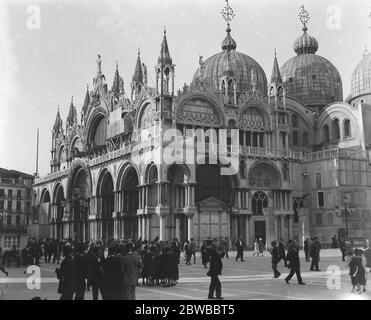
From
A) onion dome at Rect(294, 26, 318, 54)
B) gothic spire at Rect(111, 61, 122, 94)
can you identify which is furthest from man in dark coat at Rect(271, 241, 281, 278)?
onion dome at Rect(294, 26, 318, 54)

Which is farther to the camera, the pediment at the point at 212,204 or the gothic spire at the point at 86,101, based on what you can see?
the gothic spire at the point at 86,101

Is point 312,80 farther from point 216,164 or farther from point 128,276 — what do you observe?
point 128,276

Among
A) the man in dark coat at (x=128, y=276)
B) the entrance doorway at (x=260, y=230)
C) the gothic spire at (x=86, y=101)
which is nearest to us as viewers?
the man in dark coat at (x=128, y=276)

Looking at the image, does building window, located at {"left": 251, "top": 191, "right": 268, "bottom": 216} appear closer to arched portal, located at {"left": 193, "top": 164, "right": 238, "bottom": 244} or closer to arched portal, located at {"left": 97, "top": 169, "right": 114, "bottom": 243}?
arched portal, located at {"left": 193, "top": 164, "right": 238, "bottom": 244}

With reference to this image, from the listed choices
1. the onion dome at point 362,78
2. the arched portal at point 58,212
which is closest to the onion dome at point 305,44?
the onion dome at point 362,78

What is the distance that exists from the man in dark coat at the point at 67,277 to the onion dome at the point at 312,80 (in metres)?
58.1

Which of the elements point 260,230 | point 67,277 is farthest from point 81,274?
point 260,230

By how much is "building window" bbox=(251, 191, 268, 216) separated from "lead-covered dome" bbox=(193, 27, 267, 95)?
1793 centimetres

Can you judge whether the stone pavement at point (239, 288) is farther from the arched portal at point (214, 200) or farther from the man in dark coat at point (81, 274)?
the arched portal at point (214, 200)

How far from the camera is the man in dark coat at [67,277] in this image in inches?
499

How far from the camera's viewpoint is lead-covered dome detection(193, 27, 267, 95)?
6456 cm

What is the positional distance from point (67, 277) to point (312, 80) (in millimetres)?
61374
